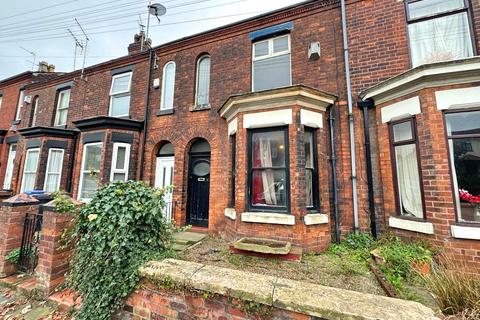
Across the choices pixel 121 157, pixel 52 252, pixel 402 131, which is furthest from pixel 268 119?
pixel 121 157

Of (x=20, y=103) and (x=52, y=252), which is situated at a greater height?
(x=20, y=103)

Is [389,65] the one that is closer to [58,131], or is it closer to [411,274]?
[411,274]

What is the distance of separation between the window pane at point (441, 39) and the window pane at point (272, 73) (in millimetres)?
3106

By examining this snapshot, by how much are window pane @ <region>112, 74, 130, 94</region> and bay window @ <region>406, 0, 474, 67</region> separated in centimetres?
989

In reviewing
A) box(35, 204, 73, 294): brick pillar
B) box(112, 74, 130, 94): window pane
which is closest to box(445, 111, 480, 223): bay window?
box(35, 204, 73, 294): brick pillar

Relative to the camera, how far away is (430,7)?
5254 mm

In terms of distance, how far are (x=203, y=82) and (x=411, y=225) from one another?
24.0 feet

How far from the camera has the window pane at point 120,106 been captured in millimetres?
9031

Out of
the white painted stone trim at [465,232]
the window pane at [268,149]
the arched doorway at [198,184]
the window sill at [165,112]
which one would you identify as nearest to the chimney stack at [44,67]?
the window sill at [165,112]

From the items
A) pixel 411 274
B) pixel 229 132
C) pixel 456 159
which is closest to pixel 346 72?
pixel 456 159

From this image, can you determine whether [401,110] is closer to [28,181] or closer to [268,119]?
[268,119]

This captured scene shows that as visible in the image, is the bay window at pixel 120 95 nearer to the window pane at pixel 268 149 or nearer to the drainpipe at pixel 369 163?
the window pane at pixel 268 149

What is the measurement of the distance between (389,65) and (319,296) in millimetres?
5818

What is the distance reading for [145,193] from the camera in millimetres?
3023
